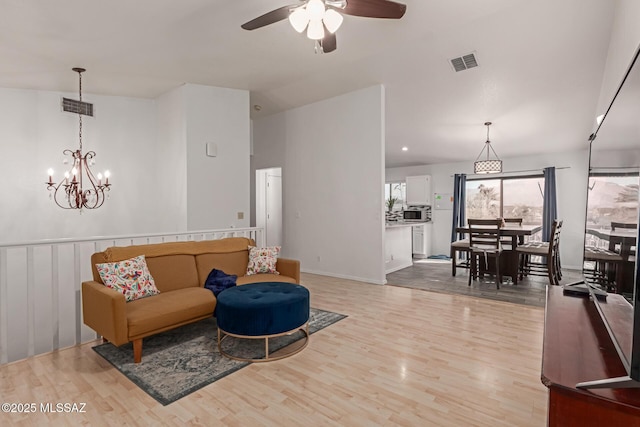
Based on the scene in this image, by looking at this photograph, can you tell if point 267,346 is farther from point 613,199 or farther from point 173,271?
point 613,199

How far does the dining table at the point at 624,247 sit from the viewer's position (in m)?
1.17

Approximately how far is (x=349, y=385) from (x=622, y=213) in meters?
1.78

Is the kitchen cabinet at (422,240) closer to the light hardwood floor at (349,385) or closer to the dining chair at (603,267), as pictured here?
the light hardwood floor at (349,385)

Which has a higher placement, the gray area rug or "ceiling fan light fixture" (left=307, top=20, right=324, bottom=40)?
"ceiling fan light fixture" (left=307, top=20, right=324, bottom=40)

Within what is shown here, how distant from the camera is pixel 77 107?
4.60 m

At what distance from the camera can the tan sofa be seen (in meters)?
2.39

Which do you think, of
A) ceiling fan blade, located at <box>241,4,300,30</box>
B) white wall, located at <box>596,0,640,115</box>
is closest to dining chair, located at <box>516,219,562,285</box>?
white wall, located at <box>596,0,640,115</box>

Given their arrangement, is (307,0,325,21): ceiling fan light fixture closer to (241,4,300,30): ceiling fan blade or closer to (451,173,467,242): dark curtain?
(241,4,300,30): ceiling fan blade

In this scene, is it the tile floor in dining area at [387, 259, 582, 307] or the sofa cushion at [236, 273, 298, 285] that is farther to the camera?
the tile floor in dining area at [387, 259, 582, 307]

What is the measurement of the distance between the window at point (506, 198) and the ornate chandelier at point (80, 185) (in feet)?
24.6

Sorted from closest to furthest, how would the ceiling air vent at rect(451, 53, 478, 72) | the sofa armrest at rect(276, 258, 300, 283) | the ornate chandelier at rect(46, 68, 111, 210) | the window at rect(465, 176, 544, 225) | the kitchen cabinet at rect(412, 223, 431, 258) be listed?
→ 1. the sofa armrest at rect(276, 258, 300, 283)
2. the ceiling air vent at rect(451, 53, 478, 72)
3. the ornate chandelier at rect(46, 68, 111, 210)
4. the window at rect(465, 176, 544, 225)
5. the kitchen cabinet at rect(412, 223, 431, 258)

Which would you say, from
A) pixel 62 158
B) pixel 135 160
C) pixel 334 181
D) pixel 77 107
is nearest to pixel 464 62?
pixel 334 181

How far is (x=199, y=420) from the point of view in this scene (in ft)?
5.96

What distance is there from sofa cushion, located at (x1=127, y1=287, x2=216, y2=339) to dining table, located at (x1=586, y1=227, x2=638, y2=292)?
→ 2803 millimetres
